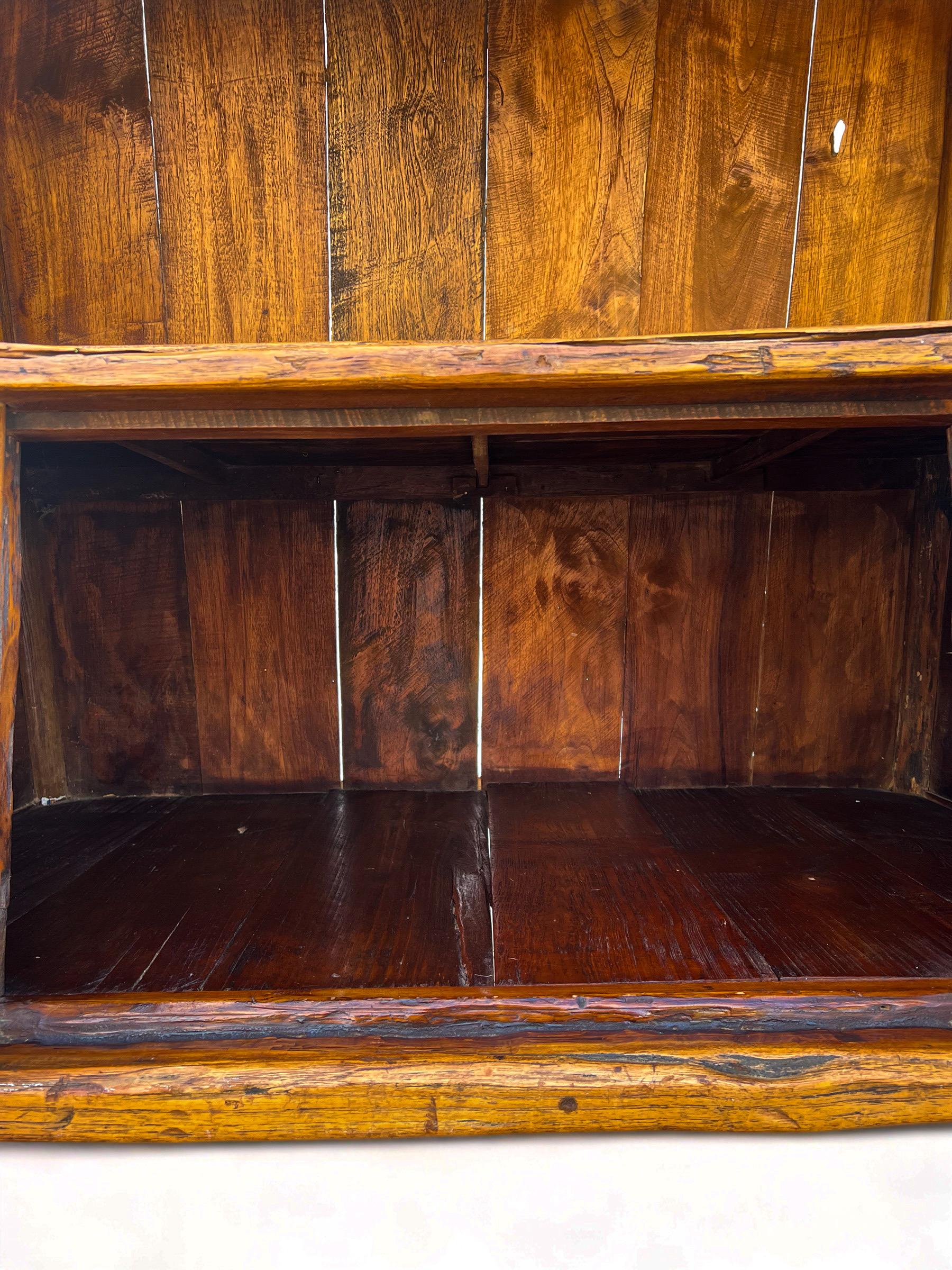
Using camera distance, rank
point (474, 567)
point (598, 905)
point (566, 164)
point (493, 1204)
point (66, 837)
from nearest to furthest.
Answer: point (493, 1204) → point (598, 905) → point (566, 164) → point (66, 837) → point (474, 567)

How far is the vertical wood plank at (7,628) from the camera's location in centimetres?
107

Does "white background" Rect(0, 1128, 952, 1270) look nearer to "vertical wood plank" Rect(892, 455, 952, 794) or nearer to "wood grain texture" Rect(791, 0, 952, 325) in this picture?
"vertical wood plank" Rect(892, 455, 952, 794)

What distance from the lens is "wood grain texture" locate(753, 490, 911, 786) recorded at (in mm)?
2131

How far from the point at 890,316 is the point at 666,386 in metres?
1.13

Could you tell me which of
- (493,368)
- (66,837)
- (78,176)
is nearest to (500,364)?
(493,368)

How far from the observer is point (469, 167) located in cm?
161

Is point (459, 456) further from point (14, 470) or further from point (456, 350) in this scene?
point (14, 470)

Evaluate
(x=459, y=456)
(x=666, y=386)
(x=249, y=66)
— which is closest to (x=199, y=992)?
(x=666, y=386)

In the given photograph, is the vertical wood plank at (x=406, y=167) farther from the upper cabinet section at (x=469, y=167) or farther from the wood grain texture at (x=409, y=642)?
the wood grain texture at (x=409, y=642)

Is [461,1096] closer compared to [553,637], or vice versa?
[461,1096]

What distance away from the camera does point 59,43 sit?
1.60 meters

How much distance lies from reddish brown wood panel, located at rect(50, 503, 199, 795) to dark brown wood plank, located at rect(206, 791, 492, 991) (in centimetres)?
67

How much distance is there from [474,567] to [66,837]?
1493 millimetres

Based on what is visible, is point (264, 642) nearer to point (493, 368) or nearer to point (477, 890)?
point (477, 890)
